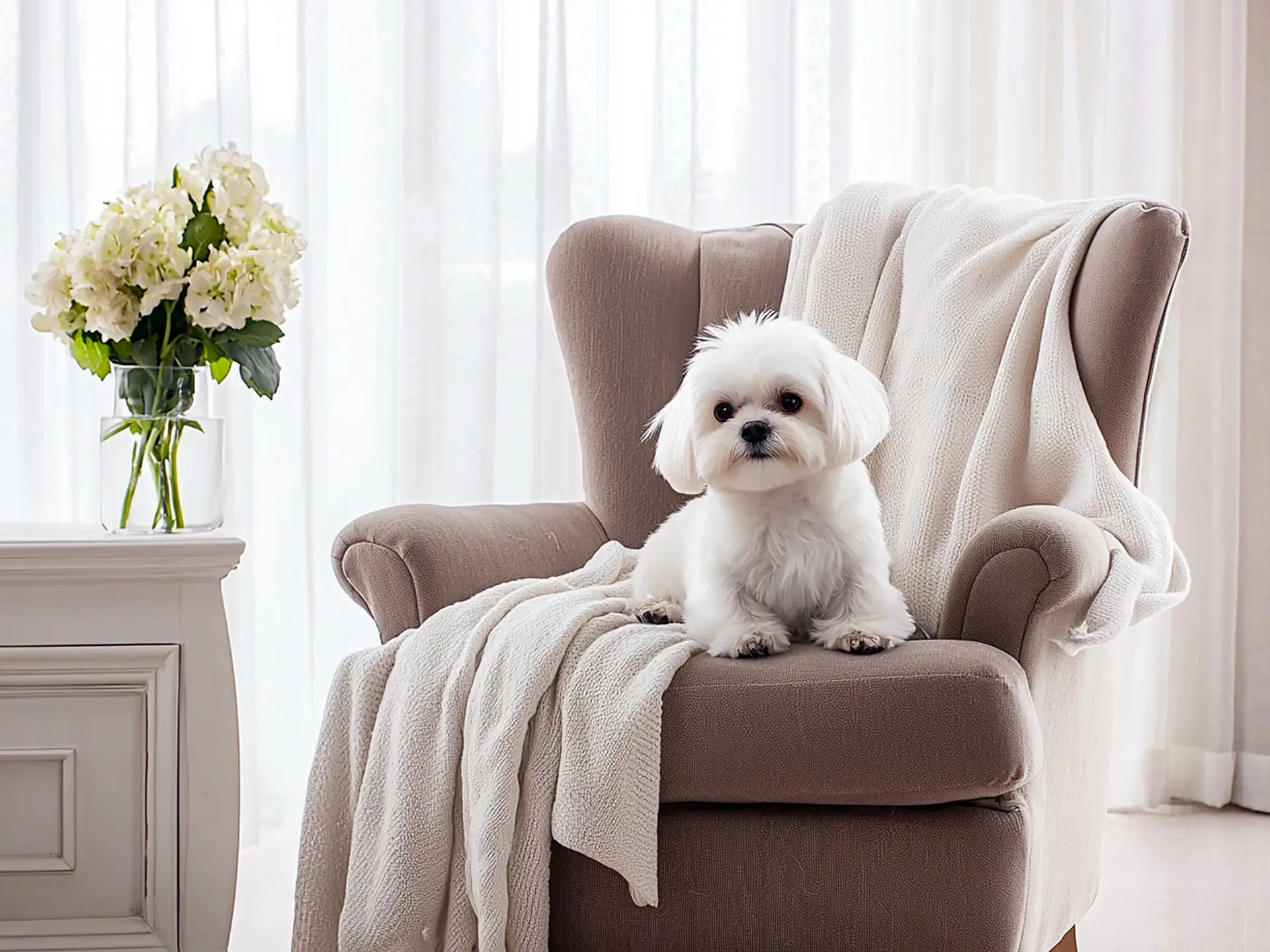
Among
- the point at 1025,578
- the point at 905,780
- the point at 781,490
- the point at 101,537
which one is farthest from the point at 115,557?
the point at 1025,578

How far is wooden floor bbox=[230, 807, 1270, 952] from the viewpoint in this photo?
7.45 feet

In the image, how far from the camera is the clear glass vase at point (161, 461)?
1.77 m

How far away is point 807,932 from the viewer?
1574mm

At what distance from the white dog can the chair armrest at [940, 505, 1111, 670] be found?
0.11 metres

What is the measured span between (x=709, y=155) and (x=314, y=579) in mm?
1339

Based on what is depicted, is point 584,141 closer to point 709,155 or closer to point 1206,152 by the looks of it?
point 709,155

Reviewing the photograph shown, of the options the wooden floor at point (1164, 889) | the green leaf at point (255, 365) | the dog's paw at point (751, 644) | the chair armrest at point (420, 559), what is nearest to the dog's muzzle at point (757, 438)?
the dog's paw at point (751, 644)

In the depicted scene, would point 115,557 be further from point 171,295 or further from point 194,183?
point 194,183

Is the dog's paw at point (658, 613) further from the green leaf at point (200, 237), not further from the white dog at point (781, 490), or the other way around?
the green leaf at point (200, 237)

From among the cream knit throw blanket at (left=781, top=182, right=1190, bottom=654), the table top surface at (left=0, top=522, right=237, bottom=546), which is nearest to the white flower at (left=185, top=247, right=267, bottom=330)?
the table top surface at (left=0, top=522, right=237, bottom=546)

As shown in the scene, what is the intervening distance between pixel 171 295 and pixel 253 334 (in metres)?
0.13

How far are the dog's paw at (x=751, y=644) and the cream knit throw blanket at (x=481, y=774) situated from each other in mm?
46

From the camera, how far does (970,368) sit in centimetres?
207

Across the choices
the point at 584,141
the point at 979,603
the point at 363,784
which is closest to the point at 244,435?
the point at 584,141
